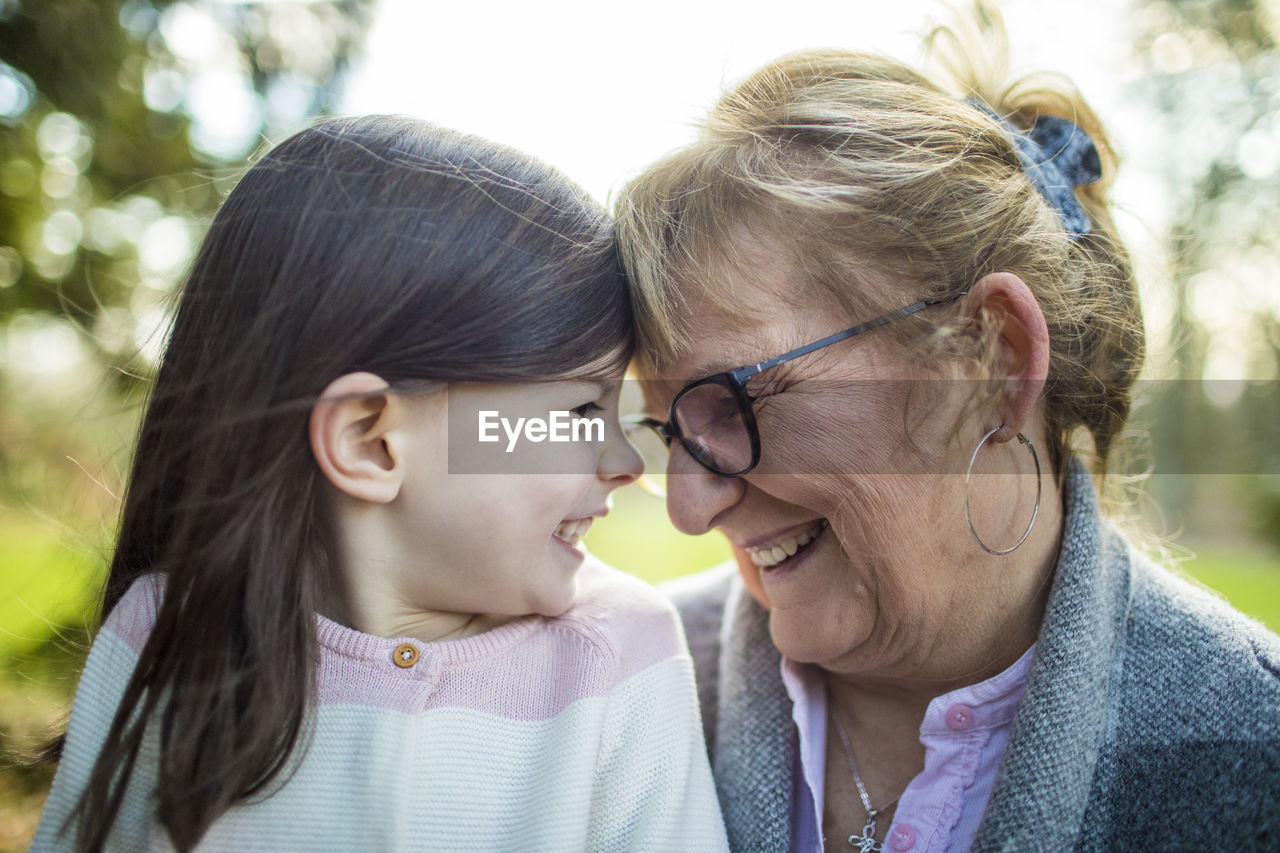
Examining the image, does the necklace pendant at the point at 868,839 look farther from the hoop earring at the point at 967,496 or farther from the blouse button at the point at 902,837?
the hoop earring at the point at 967,496

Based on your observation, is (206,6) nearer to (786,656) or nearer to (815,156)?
(815,156)

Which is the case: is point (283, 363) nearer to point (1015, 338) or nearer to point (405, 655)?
point (405, 655)

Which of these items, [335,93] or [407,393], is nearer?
[407,393]

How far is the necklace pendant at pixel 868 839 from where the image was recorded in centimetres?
164

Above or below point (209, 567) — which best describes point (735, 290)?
above

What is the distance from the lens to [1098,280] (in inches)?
67.1

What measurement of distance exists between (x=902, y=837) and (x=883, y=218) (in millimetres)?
1162

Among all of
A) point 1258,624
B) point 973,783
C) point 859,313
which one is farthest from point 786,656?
point 1258,624

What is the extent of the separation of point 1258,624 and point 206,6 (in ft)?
13.3

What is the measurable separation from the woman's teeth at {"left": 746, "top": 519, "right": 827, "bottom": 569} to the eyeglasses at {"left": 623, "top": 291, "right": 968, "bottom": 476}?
0.70ft

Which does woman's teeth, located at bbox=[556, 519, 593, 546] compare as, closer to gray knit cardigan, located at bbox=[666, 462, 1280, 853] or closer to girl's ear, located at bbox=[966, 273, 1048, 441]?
gray knit cardigan, located at bbox=[666, 462, 1280, 853]

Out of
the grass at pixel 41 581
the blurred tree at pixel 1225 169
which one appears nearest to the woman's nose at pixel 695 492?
the grass at pixel 41 581

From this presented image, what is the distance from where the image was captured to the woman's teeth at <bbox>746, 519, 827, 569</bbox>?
171 centimetres
